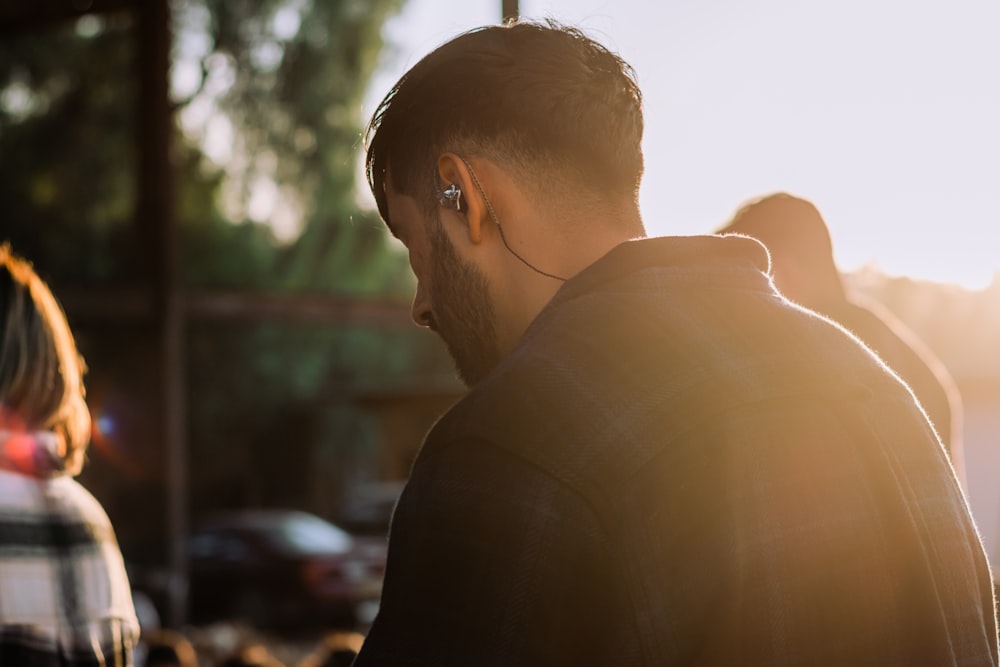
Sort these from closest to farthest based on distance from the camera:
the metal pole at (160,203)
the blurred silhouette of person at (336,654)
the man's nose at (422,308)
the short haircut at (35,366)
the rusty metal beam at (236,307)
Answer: the man's nose at (422,308), the short haircut at (35,366), the blurred silhouette of person at (336,654), the rusty metal beam at (236,307), the metal pole at (160,203)

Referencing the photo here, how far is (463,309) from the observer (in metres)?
1.40

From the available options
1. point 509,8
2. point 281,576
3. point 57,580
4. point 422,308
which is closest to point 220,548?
point 281,576

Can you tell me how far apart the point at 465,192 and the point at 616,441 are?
0.37 metres

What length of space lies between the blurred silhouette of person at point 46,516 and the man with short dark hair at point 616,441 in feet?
3.89

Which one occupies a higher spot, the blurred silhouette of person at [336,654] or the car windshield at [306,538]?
the blurred silhouette of person at [336,654]

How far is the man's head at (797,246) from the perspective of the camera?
319 centimetres

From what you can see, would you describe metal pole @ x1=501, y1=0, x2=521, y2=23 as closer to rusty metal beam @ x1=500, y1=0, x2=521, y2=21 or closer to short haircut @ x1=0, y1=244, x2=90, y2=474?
rusty metal beam @ x1=500, y1=0, x2=521, y2=21

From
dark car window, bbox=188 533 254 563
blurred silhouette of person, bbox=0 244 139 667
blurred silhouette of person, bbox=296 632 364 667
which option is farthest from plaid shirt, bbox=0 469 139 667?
dark car window, bbox=188 533 254 563

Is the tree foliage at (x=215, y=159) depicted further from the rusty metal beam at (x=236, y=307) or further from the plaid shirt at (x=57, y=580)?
the plaid shirt at (x=57, y=580)

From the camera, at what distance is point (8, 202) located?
57.8 ft

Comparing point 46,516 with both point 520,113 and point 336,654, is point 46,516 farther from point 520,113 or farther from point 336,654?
point 336,654

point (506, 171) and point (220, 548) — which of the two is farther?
point (220, 548)

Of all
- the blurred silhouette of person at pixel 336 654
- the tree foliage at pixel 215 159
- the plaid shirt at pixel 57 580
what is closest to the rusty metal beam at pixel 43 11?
the tree foliage at pixel 215 159

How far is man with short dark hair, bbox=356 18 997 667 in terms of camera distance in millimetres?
1098
